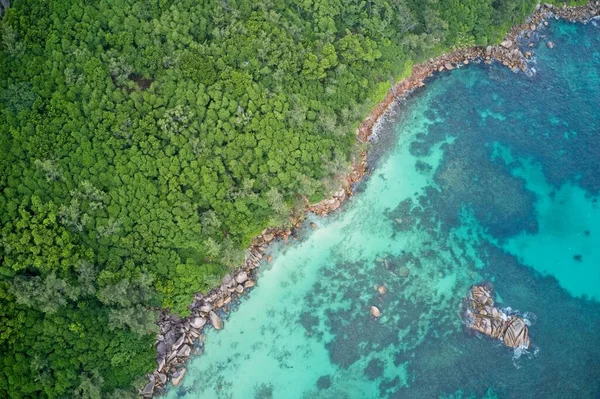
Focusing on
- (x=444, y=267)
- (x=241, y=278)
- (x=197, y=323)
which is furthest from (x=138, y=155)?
(x=444, y=267)

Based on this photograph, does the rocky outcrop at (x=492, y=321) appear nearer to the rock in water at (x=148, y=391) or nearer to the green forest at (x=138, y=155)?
the green forest at (x=138, y=155)

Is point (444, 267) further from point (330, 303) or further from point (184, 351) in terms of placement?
point (184, 351)

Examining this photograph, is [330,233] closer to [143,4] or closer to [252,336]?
[252,336]

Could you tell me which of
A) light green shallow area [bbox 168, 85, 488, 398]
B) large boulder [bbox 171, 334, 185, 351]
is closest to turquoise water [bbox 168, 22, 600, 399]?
light green shallow area [bbox 168, 85, 488, 398]

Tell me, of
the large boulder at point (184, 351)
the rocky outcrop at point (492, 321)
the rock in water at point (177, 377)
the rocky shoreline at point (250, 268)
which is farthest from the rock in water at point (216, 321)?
the rocky outcrop at point (492, 321)

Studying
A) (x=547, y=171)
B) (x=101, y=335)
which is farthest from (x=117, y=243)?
Answer: (x=547, y=171)

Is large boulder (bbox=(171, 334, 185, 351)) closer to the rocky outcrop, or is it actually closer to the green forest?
the green forest
